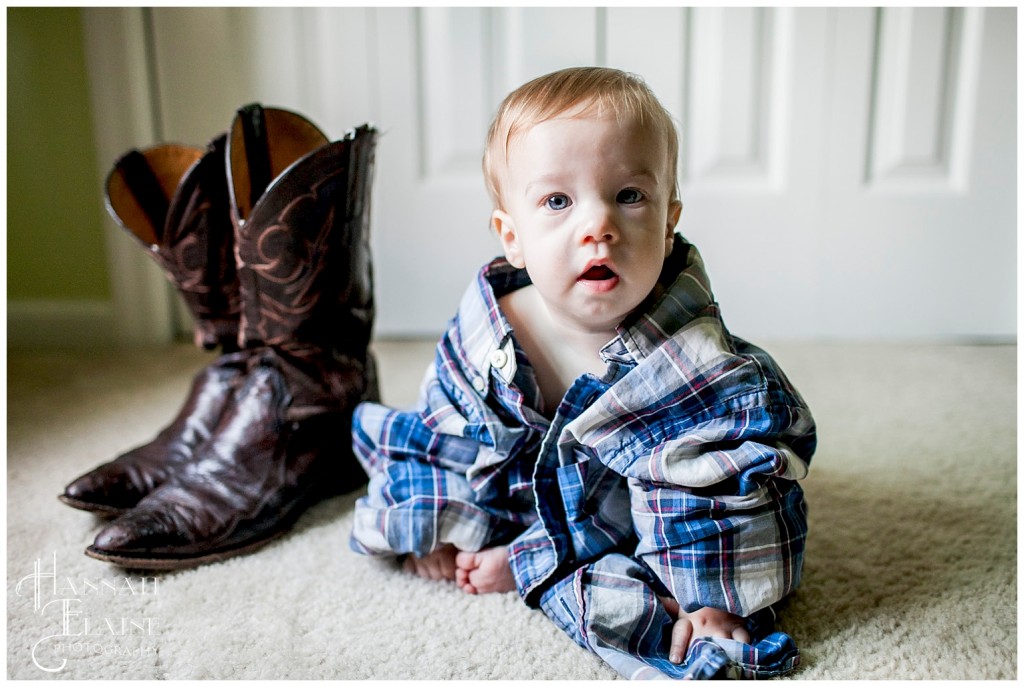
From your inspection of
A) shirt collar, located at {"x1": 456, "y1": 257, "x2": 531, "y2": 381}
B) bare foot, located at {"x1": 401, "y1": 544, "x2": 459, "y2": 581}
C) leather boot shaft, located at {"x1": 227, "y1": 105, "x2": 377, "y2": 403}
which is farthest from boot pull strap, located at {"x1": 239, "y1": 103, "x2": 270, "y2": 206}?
bare foot, located at {"x1": 401, "y1": 544, "x2": 459, "y2": 581}

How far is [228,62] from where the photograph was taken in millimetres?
1616

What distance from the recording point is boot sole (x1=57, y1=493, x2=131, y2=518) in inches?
37.7

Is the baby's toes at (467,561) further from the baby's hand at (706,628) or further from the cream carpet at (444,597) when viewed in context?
the baby's hand at (706,628)

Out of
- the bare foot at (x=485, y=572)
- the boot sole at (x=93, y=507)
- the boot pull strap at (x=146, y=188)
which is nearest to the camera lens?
the bare foot at (x=485, y=572)

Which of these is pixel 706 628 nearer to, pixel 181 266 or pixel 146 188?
pixel 181 266

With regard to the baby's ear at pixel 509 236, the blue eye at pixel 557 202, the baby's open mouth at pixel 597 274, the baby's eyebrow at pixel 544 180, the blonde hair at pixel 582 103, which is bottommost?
the baby's open mouth at pixel 597 274

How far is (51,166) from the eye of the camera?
5.37 feet

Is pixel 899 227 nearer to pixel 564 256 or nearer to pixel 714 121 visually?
pixel 714 121

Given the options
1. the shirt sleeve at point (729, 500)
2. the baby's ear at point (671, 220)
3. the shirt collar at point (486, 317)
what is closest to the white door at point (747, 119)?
the shirt collar at point (486, 317)

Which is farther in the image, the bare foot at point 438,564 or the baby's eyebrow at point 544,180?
the bare foot at point 438,564

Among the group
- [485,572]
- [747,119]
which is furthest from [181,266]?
[747,119]

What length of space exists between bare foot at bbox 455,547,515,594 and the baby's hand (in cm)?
17

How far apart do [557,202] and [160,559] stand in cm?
52

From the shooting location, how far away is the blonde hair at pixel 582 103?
0.75m
